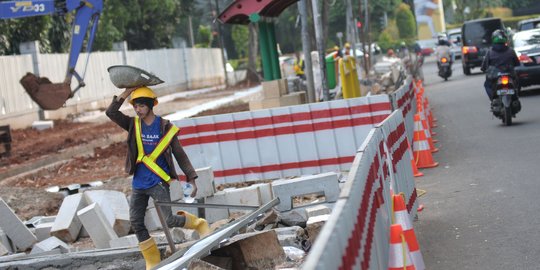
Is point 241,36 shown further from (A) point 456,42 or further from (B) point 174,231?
(B) point 174,231

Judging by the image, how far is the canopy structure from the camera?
76.2ft

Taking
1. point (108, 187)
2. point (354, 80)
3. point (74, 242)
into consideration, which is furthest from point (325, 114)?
point (354, 80)

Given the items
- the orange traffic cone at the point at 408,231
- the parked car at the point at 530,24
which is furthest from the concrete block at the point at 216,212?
the parked car at the point at 530,24

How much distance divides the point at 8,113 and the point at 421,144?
851 inches

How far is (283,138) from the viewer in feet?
52.1

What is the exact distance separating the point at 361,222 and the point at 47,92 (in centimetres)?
2044

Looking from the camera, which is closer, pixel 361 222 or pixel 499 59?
pixel 361 222

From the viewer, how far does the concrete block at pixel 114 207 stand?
12055 mm

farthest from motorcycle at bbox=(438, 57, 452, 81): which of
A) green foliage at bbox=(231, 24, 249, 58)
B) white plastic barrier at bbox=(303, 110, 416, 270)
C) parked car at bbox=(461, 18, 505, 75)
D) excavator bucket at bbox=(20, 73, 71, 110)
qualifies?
green foliage at bbox=(231, 24, 249, 58)

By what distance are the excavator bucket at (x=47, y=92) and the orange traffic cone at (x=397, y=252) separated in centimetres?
1833

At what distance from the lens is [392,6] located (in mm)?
108375

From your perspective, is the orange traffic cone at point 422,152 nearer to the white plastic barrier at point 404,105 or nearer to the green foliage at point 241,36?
the white plastic barrier at point 404,105

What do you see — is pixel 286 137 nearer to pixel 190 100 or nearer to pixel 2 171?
pixel 2 171

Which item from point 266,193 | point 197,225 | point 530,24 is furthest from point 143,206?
point 530,24
